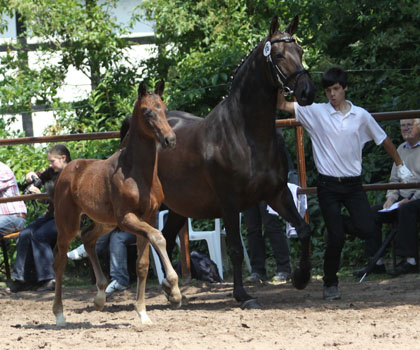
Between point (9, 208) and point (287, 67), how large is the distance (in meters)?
3.86

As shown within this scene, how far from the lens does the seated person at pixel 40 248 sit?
7.60 metres

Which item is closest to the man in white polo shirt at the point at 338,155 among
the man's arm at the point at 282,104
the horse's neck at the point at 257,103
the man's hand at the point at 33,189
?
the man's arm at the point at 282,104

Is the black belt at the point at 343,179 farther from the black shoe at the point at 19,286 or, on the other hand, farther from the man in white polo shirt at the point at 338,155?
the black shoe at the point at 19,286

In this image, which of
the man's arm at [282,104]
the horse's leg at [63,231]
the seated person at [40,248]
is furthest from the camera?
the seated person at [40,248]

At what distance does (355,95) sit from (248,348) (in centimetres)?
594

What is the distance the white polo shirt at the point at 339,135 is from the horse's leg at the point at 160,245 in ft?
5.47

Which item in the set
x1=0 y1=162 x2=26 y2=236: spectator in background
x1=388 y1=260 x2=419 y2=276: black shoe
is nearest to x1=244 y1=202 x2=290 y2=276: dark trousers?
x1=388 y1=260 x2=419 y2=276: black shoe

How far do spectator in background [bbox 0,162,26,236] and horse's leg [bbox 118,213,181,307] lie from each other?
3181mm

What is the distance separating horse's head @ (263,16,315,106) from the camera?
550 centimetres

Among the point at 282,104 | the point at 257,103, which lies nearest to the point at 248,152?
the point at 257,103

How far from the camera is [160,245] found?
493 centimetres

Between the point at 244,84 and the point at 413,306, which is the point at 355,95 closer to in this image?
the point at 244,84

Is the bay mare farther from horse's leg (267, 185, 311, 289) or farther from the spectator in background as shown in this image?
the spectator in background

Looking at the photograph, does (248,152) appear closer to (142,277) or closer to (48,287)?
(142,277)
